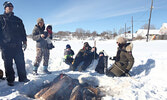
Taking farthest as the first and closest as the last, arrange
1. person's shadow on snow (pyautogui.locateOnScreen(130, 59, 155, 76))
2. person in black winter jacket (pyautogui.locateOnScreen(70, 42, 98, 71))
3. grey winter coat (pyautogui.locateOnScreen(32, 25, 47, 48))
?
person in black winter jacket (pyautogui.locateOnScreen(70, 42, 98, 71)) < person's shadow on snow (pyautogui.locateOnScreen(130, 59, 155, 76)) < grey winter coat (pyautogui.locateOnScreen(32, 25, 47, 48))

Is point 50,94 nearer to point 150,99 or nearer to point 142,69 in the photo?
point 150,99

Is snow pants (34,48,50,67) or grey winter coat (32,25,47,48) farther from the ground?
grey winter coat (32,25,47,48)

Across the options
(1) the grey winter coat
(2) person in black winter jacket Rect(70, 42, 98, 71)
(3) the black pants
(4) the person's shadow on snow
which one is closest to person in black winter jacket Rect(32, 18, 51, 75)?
(1) the grey winter coat

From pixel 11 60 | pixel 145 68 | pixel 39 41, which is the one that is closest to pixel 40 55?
pixel 39 41

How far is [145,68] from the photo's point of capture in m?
4.76

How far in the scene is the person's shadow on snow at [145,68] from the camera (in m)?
A: 4.64

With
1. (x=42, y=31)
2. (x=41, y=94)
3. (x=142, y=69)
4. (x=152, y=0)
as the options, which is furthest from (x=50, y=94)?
(x=152, y=0)

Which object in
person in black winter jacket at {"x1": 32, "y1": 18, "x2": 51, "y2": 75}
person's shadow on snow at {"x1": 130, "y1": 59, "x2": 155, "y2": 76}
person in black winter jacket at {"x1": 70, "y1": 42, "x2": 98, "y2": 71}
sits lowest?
person's shadow on snow at {"x1": 130, "y1": 59, "x2": 155, "y2": 76}

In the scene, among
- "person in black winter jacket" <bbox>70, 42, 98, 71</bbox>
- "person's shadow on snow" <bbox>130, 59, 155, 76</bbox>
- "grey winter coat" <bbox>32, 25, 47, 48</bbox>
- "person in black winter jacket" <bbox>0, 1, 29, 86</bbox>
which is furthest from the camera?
"person in black winter jacket" <bbox>70, 42, 98, 71</bbox>

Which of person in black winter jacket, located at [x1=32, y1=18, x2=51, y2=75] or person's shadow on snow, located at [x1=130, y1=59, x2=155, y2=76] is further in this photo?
person's shadow on snow, located at [x1=130, y1=59, x2=155, y2=76]

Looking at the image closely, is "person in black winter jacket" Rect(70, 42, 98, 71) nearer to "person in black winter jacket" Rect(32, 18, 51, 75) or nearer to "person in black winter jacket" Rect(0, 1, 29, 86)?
"person in black winter jacket" Rect(32, 18, 51, 75)

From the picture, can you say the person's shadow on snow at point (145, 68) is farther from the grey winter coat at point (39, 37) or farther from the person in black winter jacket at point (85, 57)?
the grey winter coat at point (39, 37)

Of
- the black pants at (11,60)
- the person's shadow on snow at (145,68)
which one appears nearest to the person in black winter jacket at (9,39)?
the black pants at (11,60)

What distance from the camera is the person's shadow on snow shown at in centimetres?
464
